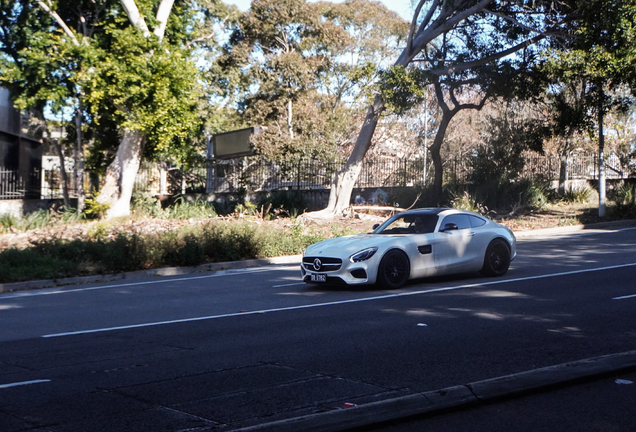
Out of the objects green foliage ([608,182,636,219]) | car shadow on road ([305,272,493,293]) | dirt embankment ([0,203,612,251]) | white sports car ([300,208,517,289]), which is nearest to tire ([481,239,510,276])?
white sports car ([300,208,517,289])

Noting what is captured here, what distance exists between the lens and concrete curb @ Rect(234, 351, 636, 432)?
482 centimetres

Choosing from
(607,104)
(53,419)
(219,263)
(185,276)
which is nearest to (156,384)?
(53,419)

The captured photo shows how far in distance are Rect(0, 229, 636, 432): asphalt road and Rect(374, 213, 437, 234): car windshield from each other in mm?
1019

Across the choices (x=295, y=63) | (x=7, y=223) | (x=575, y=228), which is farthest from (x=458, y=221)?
(x=295, y=63)

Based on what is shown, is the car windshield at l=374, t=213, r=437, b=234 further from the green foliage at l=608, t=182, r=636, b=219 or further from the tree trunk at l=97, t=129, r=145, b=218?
the tree trunk at l=97, t=129, r=145, b=218

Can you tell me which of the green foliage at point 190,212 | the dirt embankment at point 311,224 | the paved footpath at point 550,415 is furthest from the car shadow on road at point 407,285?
the green foliage at point 190,212

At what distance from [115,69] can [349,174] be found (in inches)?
392

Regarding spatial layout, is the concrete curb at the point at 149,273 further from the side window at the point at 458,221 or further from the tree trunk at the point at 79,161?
the tree trunk at the point at 79,161

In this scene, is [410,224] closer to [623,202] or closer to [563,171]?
[623,202]

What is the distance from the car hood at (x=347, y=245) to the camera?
37.9 feet

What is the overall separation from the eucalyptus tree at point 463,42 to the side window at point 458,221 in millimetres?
12861

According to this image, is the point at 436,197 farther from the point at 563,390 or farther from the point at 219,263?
the point at 563,390

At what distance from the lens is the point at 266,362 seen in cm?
704

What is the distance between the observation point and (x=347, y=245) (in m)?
11.8
